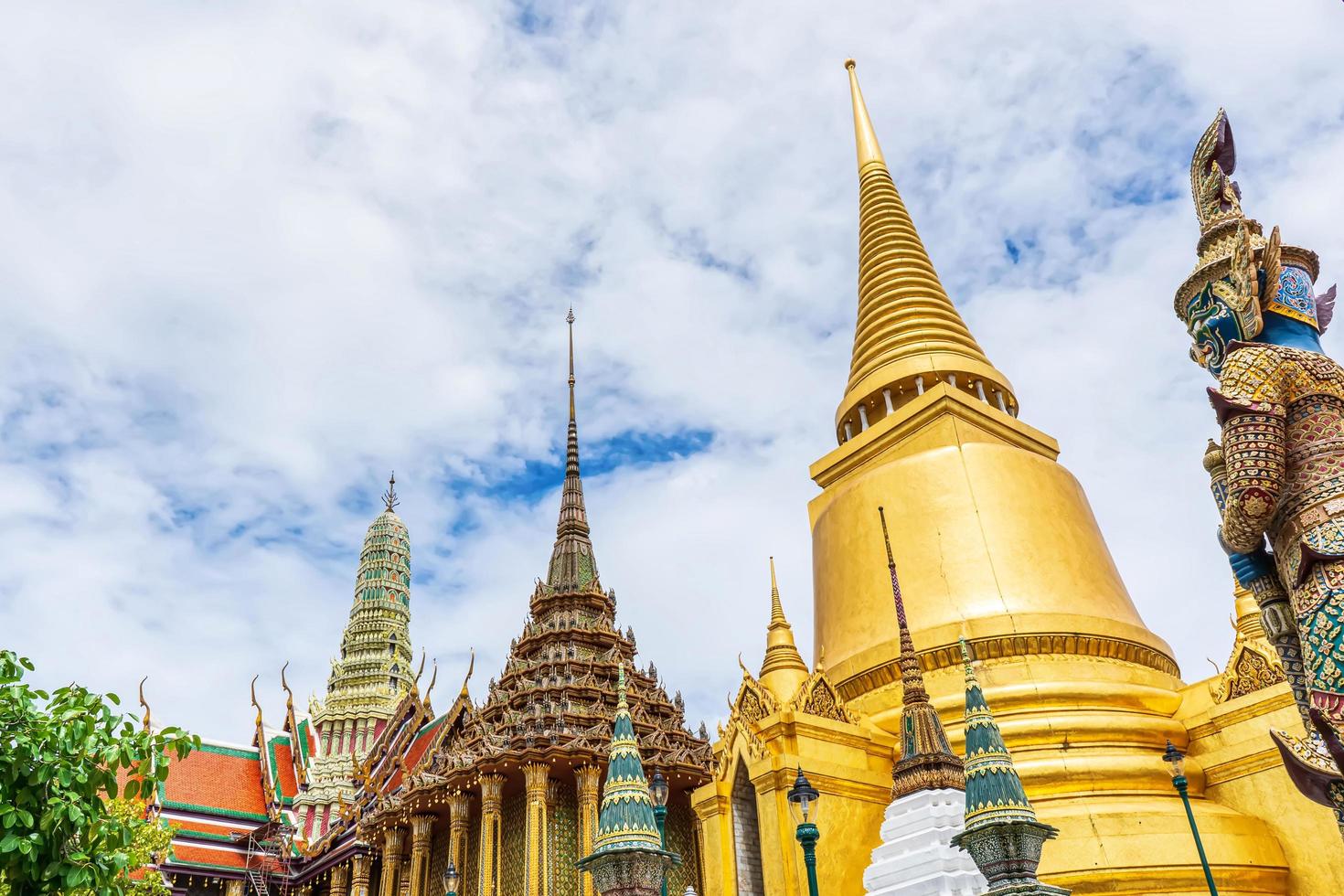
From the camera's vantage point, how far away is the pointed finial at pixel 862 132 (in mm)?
23172

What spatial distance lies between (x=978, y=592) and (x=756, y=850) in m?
4.94

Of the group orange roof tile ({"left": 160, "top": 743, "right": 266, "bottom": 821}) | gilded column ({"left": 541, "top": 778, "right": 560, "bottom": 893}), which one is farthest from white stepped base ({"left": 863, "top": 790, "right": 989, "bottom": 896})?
orange roof tile ({"left": 160, "top": 743, "right": 266, "bottom": 821})

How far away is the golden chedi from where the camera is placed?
36.9ft

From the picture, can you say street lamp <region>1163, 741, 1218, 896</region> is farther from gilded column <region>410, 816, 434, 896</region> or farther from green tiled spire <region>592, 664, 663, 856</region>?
gilded column <region>410, 816, 434, 896</region>

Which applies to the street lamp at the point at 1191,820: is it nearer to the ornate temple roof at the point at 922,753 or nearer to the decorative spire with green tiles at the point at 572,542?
the ornate temple roof at the point at 922,753

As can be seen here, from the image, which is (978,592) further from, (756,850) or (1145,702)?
(756,850)

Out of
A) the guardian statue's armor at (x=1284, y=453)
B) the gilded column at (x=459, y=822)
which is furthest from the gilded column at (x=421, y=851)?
the guardian statue's armor at (x=1284, y=453)

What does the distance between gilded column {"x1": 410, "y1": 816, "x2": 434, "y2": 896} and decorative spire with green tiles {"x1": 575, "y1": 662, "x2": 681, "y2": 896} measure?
16904mm

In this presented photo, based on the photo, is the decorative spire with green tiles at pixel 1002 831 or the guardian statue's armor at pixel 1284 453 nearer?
the guardian statue's armor at pixel 1284 453

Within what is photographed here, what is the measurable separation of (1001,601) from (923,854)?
519 centimetres

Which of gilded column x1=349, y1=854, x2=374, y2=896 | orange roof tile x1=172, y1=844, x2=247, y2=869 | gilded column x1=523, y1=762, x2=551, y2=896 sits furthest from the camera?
orange roof tile x1=172, y1=844, x2=247, y2=869

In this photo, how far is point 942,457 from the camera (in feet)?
52.9

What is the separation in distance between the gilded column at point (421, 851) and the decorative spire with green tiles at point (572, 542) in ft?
19.0

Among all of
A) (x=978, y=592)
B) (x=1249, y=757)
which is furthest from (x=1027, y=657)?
(x=1249, y=757)
